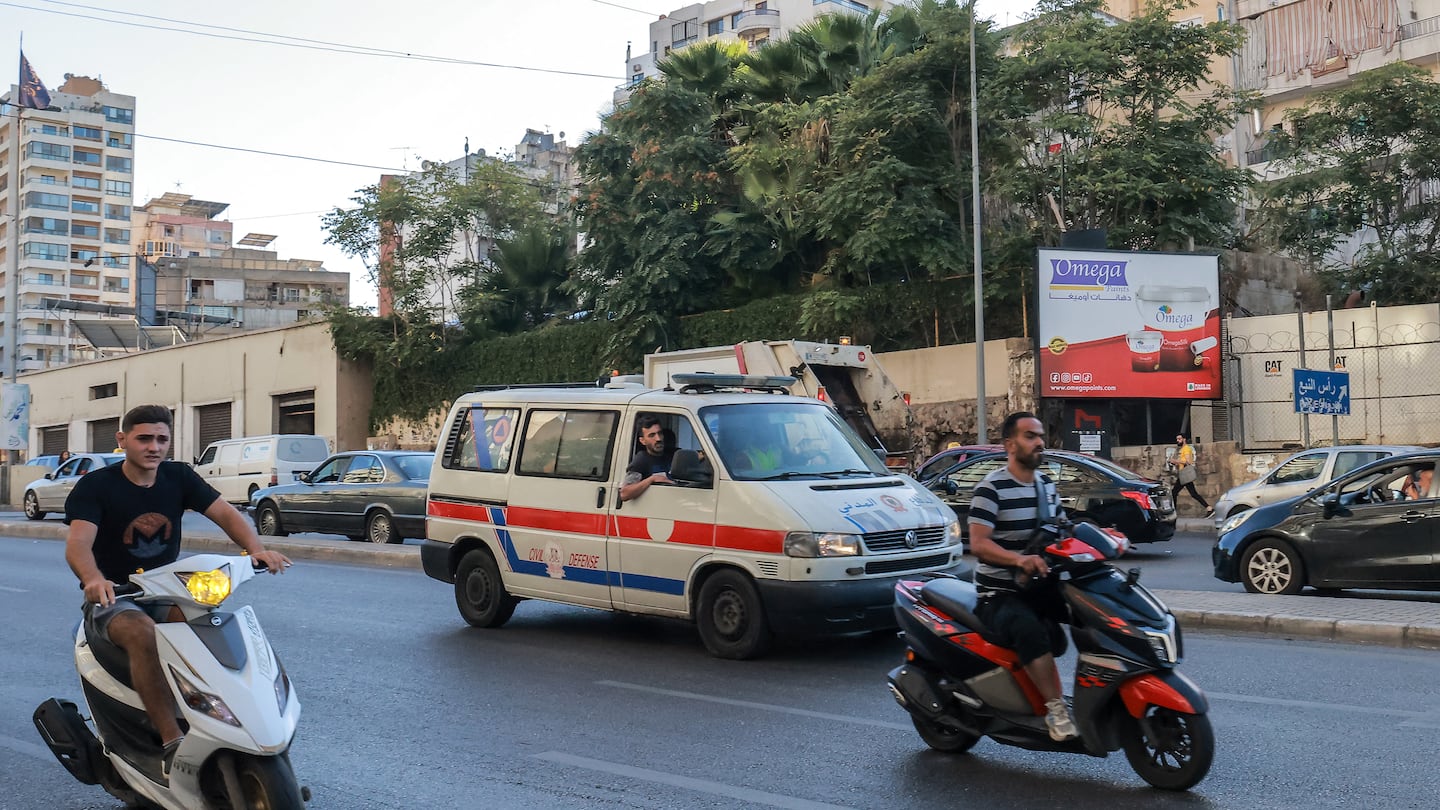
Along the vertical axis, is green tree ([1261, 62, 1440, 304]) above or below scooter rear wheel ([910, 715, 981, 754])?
above

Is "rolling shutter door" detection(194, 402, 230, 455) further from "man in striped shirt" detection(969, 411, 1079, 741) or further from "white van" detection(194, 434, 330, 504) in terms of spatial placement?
"man in striped shirt" detection(969, 411, 1079, 741)

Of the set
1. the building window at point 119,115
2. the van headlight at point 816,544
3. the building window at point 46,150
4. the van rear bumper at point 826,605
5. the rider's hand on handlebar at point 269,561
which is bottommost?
the van rear bumper at point 826,605

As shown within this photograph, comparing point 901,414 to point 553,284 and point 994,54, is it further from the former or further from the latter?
point 553,284

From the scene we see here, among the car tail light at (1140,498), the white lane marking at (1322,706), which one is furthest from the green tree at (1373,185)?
the white lane marking at (1322,706)

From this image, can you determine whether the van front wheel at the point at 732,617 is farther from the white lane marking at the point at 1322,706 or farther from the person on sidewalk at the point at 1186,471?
the person on sidewalk at the point at 1186,471

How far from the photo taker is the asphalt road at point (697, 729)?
5625mm

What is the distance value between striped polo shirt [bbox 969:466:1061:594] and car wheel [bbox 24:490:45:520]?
99.0ft

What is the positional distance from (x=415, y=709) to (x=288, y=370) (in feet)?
127

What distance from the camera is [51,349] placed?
100188mm

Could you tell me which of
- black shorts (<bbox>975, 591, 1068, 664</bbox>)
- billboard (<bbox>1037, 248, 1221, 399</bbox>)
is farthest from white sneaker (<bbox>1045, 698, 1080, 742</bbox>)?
billboard (<bbox>1037, 248, 1221, 399</bbox>)

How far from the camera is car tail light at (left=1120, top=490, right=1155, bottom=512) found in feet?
54.8

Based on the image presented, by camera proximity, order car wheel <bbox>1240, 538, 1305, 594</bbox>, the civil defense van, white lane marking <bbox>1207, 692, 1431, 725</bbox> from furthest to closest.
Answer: car wheel <bbox>1240, 538, 1305, 594</bbox> → the civil defense van → white lane marking <bbox>1207, 692, 1431, 725</bbox>

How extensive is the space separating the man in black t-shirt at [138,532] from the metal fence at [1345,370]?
72.9 feet

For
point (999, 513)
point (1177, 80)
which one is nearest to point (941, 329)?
point (1177, 80)
